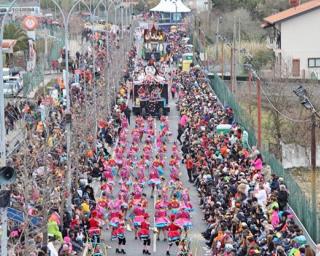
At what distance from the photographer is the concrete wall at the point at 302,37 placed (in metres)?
88.4

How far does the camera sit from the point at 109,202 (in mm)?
35375

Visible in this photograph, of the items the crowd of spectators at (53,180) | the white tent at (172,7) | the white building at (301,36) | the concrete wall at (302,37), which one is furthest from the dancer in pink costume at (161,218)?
the white tent at (172,7)

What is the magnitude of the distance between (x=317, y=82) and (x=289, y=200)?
38242 millimetres

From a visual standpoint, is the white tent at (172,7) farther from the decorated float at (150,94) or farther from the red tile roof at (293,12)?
the decorated float at (150,94)

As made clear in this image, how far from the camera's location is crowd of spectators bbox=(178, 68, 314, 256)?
2811 centimetres

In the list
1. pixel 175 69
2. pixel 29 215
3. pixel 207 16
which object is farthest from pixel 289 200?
pixel 207 16

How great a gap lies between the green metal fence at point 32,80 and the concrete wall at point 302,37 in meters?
22.6

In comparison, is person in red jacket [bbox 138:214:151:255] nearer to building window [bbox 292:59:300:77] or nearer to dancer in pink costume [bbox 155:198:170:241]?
dancer in pink costume [bbox 155:198:170:241]

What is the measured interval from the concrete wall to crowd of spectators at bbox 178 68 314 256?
36332mm

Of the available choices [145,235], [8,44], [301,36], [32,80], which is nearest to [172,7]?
[301,36]

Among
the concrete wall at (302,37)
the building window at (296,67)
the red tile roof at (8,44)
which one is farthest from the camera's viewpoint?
the concrete wall at (302,37)

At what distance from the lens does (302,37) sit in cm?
8869

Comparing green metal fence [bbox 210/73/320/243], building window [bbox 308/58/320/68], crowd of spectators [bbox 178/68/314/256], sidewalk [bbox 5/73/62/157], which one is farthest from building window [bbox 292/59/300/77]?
green metal fence [bbox 210/73/320/243]

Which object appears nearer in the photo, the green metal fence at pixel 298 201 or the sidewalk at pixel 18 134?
the green metal fence at pixel 298 201
